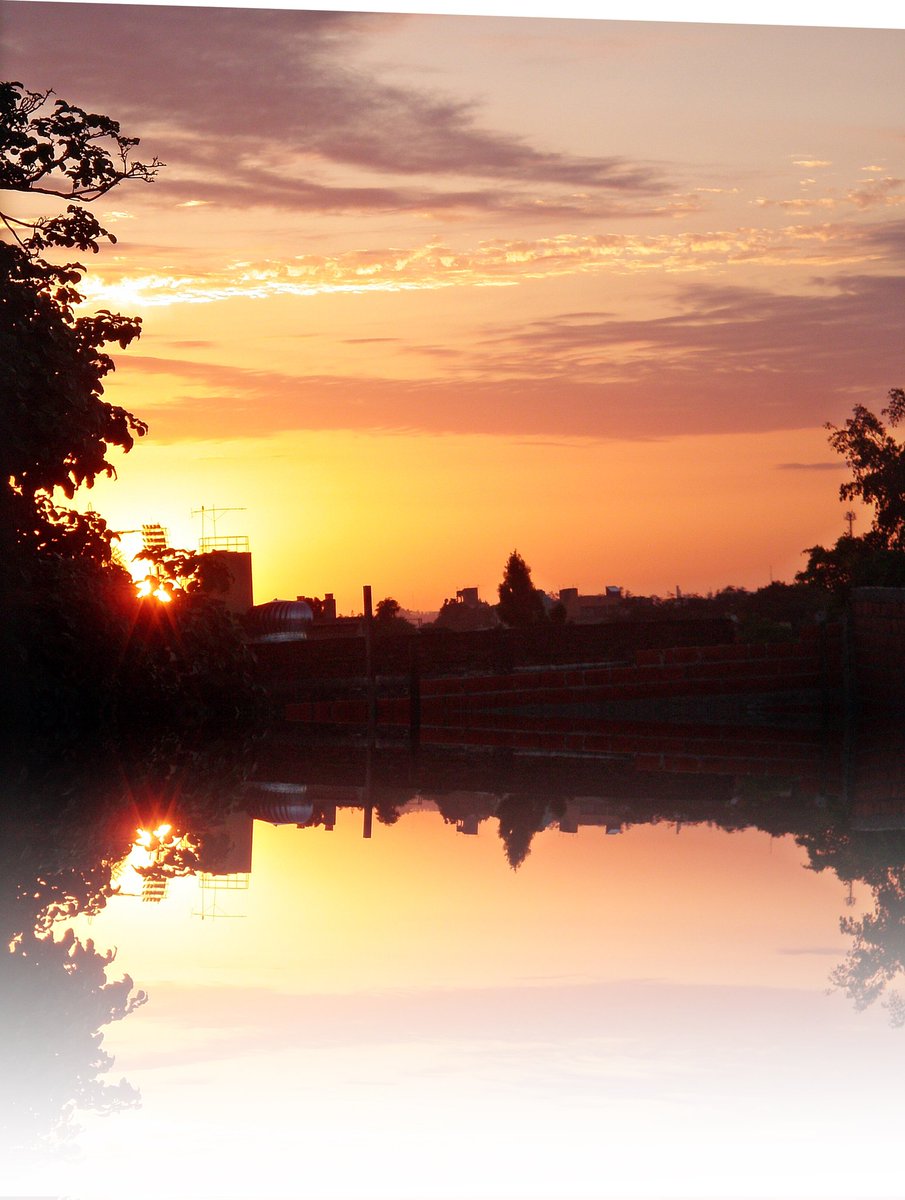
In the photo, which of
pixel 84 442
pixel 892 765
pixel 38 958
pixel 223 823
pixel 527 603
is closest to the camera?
pixel 38 958

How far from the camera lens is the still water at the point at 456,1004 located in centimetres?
192

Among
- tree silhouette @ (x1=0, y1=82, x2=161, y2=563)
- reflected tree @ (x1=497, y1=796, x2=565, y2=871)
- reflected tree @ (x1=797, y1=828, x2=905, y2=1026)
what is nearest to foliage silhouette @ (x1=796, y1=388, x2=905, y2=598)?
tree silhouette @ (x1=0, y1=82, x2=161, y2=563)

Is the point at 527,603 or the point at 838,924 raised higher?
the point at 527,603

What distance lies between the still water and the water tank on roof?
13.6m

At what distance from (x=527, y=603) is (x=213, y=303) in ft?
34.6

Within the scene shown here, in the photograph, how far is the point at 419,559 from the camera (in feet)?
32.2

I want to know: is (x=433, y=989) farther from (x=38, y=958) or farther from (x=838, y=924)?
(x=838, y=924)

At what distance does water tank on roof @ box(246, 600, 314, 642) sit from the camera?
18.7 m

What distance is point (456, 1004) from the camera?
8.70 ft

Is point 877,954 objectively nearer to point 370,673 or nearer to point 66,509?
point 370,673

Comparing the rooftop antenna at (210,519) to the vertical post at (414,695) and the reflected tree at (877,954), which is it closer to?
the vertical post at (414,695)

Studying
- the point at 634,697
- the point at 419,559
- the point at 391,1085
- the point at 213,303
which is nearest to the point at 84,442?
the point at 213,303

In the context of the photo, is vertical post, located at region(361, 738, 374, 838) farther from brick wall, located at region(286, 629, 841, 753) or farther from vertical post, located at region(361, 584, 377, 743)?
brick wall, located at region(286, 629, 841, 753)

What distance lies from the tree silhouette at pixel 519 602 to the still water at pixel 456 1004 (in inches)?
514
